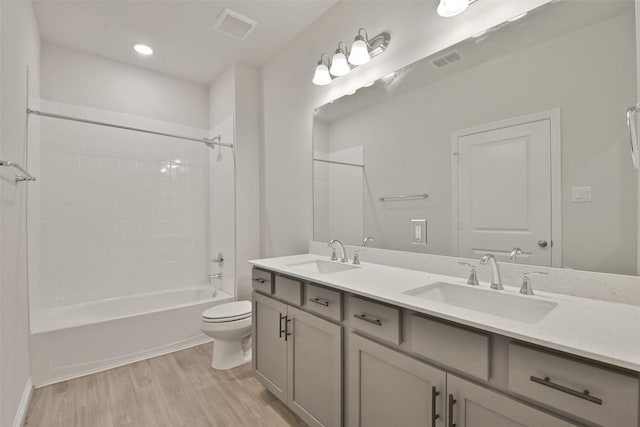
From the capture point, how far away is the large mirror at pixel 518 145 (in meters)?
1.10

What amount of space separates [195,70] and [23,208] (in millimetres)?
2029

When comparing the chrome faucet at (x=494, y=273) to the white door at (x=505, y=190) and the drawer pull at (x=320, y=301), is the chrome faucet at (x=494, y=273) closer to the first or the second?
the white door at (x=505, y=190)

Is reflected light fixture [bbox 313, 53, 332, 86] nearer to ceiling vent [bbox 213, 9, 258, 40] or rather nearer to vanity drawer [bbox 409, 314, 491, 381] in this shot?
ceiling vent [bbox 213, 9, 258, 40]

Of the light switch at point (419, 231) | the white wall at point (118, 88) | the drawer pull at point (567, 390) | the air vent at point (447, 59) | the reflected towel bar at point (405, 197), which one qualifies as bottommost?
the drawer pull at point (567, 390)

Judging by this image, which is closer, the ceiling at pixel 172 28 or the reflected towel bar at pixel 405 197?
the reflected towel bar at pixel 405 197

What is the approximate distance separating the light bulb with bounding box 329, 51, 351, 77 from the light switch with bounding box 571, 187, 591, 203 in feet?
4.82

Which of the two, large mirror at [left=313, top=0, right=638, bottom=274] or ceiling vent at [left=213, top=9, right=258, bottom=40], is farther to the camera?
ceiling vent at [left=213, top=9, right=258, bottom=40]

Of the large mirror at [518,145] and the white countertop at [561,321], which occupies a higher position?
the large mirror at [518,145]

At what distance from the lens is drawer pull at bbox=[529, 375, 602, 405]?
2.36ft

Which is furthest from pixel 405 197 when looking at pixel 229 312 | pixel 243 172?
pixel 243 172

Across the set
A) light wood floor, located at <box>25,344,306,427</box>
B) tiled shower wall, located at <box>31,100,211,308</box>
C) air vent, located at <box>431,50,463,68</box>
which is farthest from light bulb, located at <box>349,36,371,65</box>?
tiled shower wall, located at <box>31,100,211,308</box>

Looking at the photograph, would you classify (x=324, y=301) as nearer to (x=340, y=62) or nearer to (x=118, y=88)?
(x=340, y=62)

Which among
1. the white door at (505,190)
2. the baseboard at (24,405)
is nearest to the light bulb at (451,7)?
the white door at (505,190)

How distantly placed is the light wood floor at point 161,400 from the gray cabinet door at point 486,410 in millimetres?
1089
